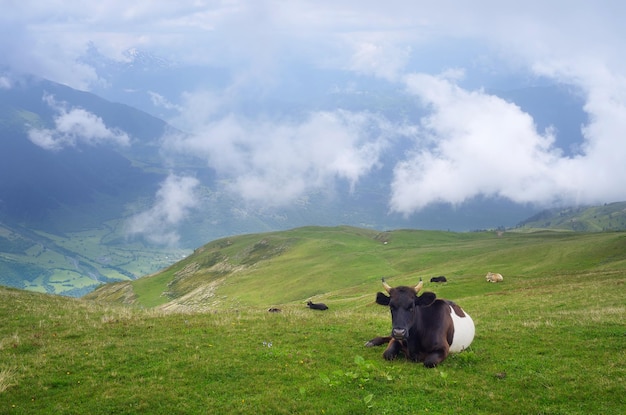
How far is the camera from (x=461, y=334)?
15.3 metres

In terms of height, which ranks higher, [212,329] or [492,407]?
[212,329]

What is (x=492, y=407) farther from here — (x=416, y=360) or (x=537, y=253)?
(x=537, y=253)

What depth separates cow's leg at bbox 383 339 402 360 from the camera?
46.9 ft

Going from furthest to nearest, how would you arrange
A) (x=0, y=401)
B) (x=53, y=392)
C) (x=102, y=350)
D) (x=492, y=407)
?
(x=102, y=350) → (x=53, y=392) → (x=0, y=401) → (x=492, y=407)

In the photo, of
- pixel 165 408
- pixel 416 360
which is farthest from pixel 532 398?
pixel 165 408

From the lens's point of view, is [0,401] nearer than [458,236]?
Yes

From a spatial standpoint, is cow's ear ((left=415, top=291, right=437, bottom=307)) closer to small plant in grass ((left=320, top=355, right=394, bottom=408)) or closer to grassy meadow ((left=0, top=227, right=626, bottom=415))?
grassy meadow ((left=0, top=227, right=626, bottom=415))

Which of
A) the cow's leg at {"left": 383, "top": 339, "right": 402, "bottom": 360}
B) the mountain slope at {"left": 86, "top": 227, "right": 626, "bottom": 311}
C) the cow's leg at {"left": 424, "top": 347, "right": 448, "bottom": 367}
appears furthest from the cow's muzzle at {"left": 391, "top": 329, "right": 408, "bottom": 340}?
the mountain slope at {"left": 86, "top": 227, "right": 626, "bottom": 311}

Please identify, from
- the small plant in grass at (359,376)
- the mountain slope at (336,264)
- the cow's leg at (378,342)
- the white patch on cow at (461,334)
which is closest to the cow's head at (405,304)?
the small plant in grass at (359,376)

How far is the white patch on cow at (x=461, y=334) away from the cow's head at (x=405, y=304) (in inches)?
72.8

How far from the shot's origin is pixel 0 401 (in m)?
11.1

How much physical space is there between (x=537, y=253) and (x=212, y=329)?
65457 mm

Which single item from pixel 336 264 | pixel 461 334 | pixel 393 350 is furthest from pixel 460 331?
pixel 336 264

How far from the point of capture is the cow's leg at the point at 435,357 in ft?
44.1
